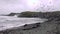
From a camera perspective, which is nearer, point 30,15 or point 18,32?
point 18,32

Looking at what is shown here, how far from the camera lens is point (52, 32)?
221 inches

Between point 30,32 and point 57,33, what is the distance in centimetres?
108

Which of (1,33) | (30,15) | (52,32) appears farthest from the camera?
(30,15)

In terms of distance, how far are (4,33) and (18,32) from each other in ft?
1.84

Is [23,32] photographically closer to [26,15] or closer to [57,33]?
[57,33]

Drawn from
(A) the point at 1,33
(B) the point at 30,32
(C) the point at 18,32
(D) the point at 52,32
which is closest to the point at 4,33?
(A) the point at 1,33

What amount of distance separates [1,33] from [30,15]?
16.0m

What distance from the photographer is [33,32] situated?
18.6 ft

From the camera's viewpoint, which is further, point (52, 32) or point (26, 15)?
point (26, 15)

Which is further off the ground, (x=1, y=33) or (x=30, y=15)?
(x=1, y=33)

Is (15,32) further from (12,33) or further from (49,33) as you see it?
(49,33)

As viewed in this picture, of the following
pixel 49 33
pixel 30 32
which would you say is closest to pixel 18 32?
pixel 30 32

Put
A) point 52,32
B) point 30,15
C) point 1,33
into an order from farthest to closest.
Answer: point 30,15, point 52,32, point 1,33

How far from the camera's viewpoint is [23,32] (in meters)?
5.57
